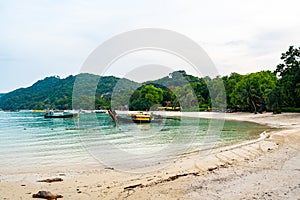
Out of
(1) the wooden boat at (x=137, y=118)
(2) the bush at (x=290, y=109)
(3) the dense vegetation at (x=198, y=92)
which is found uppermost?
(3) the dense vegetation at (x=198, y=92)

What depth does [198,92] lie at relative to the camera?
91.1m

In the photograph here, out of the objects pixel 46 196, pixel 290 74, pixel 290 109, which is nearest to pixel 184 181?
pixel 46 196

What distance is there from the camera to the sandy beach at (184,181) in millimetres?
7961

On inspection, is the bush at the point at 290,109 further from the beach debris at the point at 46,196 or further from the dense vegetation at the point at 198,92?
the beach debris at the point at 46,196

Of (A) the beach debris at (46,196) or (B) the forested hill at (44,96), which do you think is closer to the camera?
(A) the beach debris at (46,196)

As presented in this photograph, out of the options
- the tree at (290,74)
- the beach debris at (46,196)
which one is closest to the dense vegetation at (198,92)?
the tree at (290,74)

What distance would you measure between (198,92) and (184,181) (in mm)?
82911

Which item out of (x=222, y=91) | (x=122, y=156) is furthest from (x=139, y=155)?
(x=222, y=91)

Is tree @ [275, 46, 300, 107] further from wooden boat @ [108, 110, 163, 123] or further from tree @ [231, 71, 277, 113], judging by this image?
wooden boat @ [108, 110, 163, 123]

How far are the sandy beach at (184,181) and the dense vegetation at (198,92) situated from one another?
589 inches

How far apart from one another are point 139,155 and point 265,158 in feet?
22.6

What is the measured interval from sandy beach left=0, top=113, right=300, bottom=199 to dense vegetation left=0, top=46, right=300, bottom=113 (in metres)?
15.0

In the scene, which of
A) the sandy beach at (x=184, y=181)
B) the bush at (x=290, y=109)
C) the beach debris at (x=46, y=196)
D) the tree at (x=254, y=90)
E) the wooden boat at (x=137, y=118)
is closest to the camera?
the sandy beach at (x=184, y=181)

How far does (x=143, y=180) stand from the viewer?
10219mm
